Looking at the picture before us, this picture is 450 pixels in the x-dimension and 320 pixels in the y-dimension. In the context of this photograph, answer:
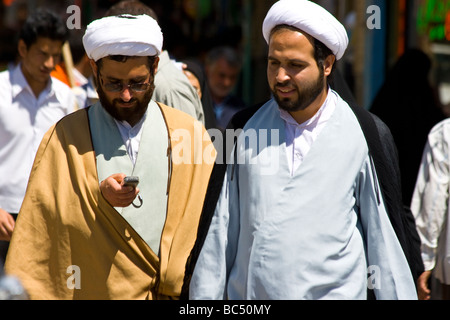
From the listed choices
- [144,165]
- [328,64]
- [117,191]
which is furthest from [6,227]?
[328,64]

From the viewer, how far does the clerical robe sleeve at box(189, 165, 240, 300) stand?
328cm

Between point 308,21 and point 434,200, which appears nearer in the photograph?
point 308,21

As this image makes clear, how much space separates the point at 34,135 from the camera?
4965mm

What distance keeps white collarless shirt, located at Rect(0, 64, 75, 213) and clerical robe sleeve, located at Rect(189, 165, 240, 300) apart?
191cm

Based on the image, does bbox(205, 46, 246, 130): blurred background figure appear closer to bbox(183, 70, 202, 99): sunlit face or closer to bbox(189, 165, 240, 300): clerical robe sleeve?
bbox(183, 70, 202, 99): sunlit face

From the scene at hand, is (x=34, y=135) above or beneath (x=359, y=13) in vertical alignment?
beneath

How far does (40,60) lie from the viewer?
512cm

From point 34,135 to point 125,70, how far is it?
1.57 metres

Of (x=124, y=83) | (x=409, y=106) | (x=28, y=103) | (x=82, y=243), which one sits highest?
(x=124, y=83)

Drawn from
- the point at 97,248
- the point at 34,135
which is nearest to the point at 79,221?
the point at 97,248

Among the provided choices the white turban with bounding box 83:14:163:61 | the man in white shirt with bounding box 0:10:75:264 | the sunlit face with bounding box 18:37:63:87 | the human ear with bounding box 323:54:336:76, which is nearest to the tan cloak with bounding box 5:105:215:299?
the white turban with bounding box 83:14:163:61

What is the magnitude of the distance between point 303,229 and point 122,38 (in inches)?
42.7

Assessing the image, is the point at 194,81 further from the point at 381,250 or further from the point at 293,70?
the point at 381,250
